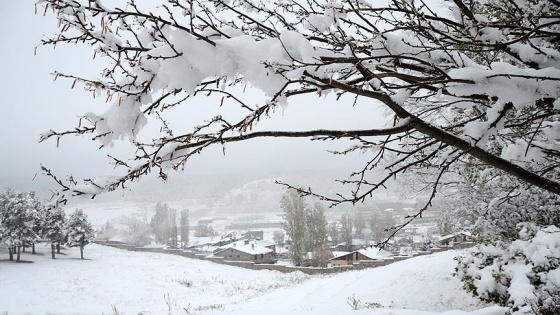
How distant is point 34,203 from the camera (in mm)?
35812

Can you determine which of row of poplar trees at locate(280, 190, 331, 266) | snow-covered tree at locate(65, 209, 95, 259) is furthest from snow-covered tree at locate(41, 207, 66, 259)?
row of poplar trees at locate(280, 190, 331, 266)

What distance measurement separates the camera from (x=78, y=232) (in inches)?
1421

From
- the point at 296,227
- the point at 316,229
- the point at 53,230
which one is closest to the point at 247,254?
the point at 316,229

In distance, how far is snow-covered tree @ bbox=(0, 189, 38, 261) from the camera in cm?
3056

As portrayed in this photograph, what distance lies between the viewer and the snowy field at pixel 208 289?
10102mm

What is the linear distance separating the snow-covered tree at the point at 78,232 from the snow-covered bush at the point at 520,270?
40.5 m

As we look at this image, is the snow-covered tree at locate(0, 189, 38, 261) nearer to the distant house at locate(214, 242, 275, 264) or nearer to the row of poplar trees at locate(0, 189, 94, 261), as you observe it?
the row of poplar trees at locate(0, 189, 94, 261)

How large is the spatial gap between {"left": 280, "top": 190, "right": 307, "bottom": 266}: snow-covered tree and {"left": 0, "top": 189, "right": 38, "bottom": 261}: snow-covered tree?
2751cm

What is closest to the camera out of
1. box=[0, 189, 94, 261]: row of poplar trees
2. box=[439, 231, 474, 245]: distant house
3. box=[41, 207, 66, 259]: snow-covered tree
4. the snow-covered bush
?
the snow-covered bush

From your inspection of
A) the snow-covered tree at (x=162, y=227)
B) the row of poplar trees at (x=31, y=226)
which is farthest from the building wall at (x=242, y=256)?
the snow-covered tree at (x=162, y=227)

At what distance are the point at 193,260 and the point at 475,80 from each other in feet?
147

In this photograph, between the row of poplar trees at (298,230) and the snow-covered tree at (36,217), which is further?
the row of poplar trees at (298,230)

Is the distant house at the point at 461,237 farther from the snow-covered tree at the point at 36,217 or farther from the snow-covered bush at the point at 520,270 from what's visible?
the snow-covered tree at the point at 36,217

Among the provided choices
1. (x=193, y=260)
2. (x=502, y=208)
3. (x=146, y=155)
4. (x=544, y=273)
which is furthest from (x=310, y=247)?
(x=146, y=155)
